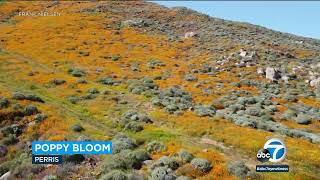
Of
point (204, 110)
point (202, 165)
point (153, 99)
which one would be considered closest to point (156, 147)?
point (202, 165)

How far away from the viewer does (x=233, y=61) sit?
61.7 metres

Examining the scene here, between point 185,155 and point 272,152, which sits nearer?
point 185,155

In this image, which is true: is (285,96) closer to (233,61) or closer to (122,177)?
(233,61)

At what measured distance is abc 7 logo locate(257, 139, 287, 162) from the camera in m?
25.8

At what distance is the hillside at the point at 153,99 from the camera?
78.1ft

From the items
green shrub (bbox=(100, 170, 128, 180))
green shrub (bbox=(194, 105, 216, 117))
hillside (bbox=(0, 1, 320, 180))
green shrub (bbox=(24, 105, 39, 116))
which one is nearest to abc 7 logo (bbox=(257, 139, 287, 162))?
hillside (bbox=(0, 1, 320, 180))

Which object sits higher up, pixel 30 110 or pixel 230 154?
pixel 30 110

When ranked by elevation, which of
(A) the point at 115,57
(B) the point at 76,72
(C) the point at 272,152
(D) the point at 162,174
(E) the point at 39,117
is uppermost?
(A) the point at 115,57

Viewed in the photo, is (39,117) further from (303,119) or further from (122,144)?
(303,119)

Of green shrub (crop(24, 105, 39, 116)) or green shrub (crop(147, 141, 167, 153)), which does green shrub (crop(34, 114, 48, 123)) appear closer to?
green shrub (crop(24, 105, 39, 116))

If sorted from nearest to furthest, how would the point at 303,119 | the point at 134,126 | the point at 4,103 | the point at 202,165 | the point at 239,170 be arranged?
the point at 239,170, the point at 202,165, the point at 134,126, the point at 4,103, the point at 303,119

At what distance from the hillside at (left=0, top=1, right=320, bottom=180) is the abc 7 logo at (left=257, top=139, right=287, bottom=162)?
0.46 m

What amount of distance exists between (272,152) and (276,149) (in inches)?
13.5

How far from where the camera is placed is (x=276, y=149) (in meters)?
27.0
